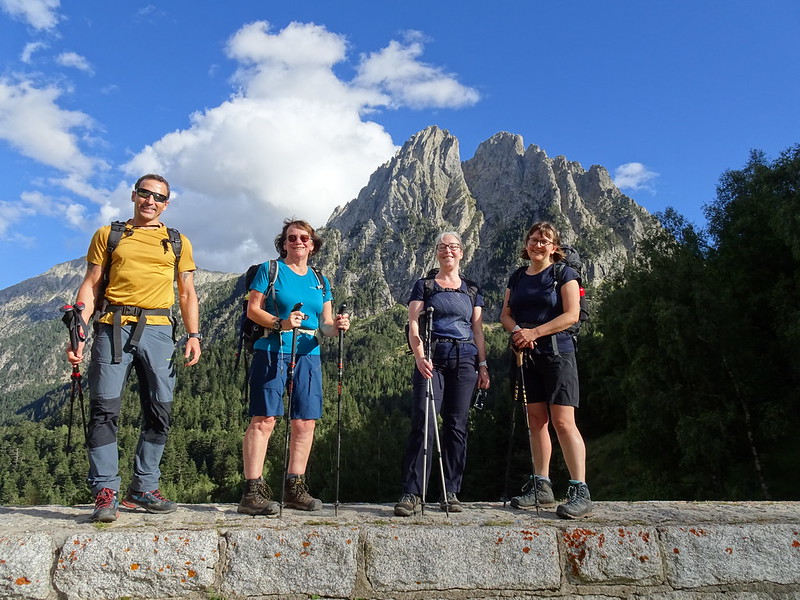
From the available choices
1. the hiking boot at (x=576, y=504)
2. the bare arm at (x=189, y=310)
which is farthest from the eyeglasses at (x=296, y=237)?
the hiking boot at (x=576, y=504)

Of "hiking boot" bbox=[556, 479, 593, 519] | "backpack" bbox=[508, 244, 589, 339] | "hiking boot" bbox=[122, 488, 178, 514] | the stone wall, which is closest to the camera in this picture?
the stone wall

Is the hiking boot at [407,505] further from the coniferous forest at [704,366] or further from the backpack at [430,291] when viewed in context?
the coniferous forest at [704,366]

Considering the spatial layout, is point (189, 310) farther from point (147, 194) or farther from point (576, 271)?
point (576, 271)

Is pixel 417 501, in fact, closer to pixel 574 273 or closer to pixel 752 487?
pixel 574 273

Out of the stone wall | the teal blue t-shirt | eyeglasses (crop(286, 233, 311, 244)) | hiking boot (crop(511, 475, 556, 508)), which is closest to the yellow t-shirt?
the teal blue t-shirt

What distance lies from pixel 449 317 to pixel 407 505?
1.86 metres

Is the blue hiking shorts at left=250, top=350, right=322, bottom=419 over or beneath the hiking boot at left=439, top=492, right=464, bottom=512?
over

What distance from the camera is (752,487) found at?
24.5 metres

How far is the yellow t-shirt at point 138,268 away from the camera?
4582mm

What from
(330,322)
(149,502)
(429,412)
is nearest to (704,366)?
(429,412)

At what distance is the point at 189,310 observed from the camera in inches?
195

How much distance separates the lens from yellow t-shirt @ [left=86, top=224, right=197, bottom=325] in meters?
4.58

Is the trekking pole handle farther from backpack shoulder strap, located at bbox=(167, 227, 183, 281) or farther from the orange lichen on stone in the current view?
backpack shoulder strap, located at bbox=(167, 227, 183, 281)

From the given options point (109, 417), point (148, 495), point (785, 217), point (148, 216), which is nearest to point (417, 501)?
point (148, 495)
